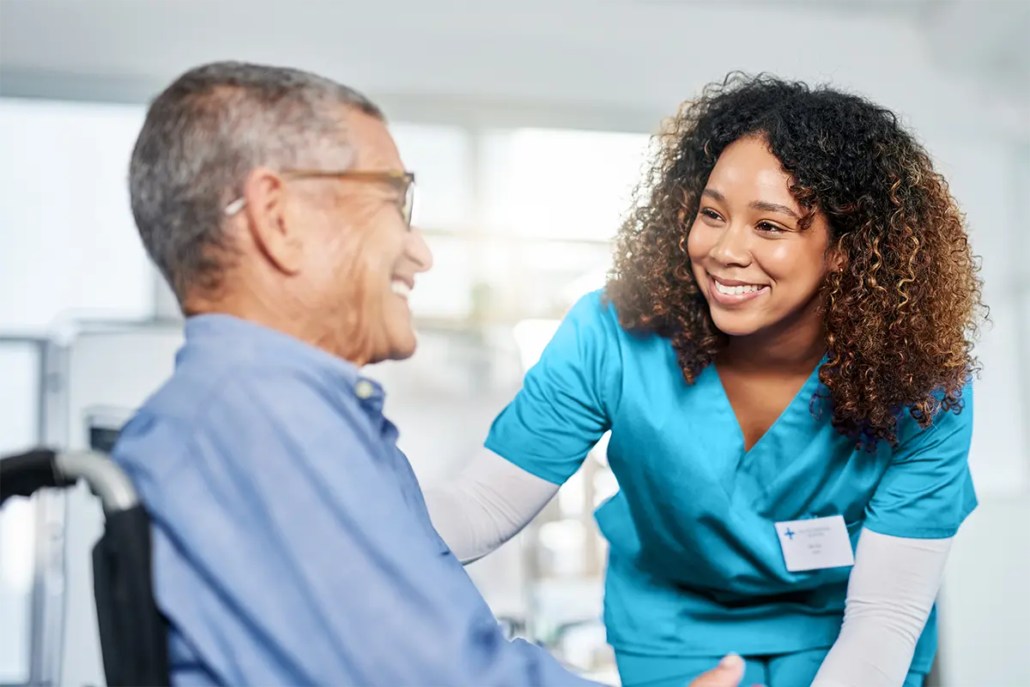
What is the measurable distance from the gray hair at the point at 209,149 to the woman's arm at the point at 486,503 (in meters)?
0.55

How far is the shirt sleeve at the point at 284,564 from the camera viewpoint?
0.63 meters

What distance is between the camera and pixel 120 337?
2.40m

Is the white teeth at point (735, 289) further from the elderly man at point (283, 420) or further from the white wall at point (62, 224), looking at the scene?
the white wall at point (62, 224)

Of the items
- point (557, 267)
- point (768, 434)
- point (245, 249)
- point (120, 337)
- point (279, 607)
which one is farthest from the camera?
point (557, 267)

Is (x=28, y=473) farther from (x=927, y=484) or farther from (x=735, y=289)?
(x=927, y=484)

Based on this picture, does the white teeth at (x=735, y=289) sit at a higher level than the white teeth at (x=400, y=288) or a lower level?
lower

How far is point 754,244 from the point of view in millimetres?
1213

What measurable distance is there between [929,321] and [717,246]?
0.30 m

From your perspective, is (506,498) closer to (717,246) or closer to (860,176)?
(717,246)

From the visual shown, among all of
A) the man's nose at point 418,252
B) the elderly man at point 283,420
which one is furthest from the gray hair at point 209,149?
the man's nose at point 418,252

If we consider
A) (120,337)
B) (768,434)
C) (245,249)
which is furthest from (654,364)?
(120,337)

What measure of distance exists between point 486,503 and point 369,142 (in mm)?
617

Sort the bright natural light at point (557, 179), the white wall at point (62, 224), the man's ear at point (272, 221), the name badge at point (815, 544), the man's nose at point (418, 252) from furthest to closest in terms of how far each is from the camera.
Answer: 1. the bright natural light at point (557, 179)
2. the white wall at point (62, 224)
3. the name badge at point (815, 544)
4. the man's nose at point (418, 252)
5. the man's ear at point (272, 221)

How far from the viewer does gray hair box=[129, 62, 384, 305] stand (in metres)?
0.75
